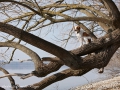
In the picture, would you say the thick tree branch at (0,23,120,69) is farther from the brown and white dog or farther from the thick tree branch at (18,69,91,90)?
the brown and white dog

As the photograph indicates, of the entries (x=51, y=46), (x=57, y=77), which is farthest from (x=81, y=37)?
(x=51, y=46)

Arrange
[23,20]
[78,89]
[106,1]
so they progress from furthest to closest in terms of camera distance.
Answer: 1. [78,89]
2. [23,20]
3. [106,1]

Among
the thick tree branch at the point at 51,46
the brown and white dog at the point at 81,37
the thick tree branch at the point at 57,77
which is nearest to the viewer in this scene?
the thick tree branch at the point at 51,46

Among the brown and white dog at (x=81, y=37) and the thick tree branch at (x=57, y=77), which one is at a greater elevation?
the brown and white dog at (x=81, y=37)

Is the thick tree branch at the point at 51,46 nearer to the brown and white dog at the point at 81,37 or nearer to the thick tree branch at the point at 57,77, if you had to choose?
the thick tree branch at the point at 57,77

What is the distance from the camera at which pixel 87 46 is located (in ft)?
17.5

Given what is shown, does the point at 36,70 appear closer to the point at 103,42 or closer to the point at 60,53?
the point at 60,53

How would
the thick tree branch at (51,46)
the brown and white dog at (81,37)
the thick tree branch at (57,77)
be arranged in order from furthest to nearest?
the brown and white dog at (81,37), the thick tree branch at (57,77), the thick tree branch at (51,46)

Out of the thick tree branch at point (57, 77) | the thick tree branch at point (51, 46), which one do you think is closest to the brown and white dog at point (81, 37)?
the thick tree branch at point (57, 77)

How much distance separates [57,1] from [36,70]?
4138 millimetres

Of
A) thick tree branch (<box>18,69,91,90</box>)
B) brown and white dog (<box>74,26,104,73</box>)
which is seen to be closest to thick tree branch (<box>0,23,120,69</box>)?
thick tree branch (<box>18,69,91,90</box>)

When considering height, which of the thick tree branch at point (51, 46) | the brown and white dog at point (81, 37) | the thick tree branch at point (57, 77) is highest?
the thick tree branch at point (51, 46)

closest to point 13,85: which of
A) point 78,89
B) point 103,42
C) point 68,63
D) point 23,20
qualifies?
point 68,63

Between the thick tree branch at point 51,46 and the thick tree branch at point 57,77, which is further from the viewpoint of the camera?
the thick tree branch at point 57,77
